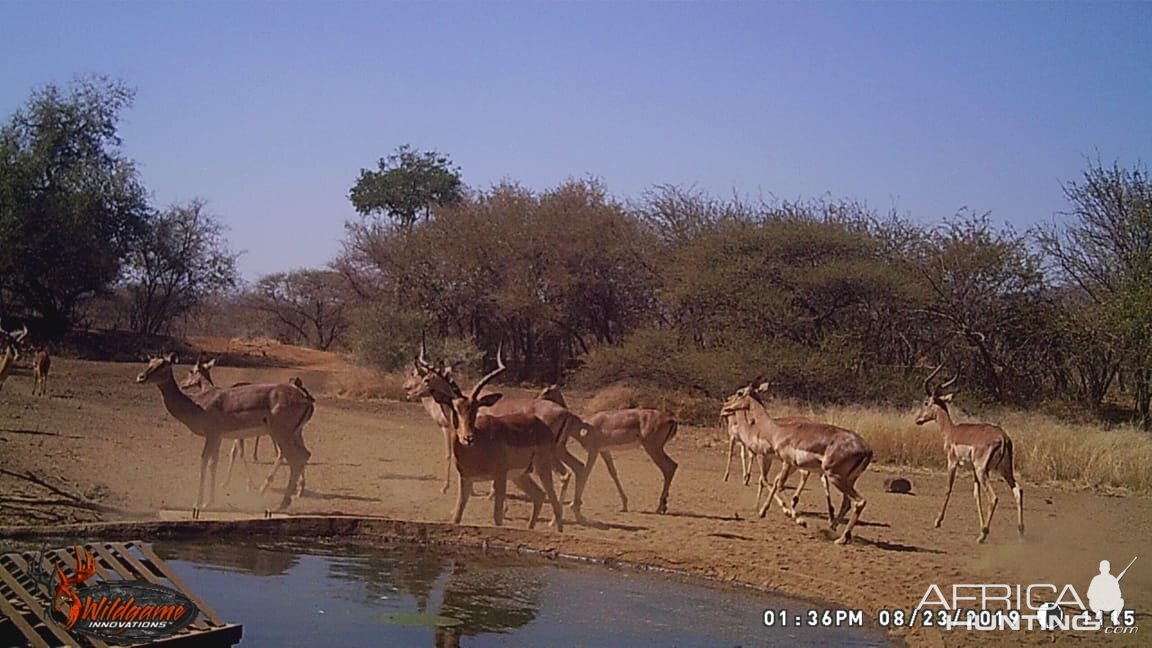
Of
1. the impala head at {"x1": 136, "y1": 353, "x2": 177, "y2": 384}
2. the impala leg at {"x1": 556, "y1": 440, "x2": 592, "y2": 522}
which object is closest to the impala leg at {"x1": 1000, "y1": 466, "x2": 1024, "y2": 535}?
the impala leg at {"x1": 556, "y1": 440, "x2": 592, "y2": 522}

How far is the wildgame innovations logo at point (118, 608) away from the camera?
6.83m

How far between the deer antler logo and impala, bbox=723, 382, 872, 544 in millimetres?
7776

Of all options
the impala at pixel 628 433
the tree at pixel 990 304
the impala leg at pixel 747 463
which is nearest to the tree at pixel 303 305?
the tree at pixel 990 304

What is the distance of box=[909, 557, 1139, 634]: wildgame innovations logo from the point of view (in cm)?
919

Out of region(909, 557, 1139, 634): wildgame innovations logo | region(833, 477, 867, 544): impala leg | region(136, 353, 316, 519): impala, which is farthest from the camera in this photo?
region(136, 353, 316, 519): impala

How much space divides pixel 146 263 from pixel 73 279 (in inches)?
211

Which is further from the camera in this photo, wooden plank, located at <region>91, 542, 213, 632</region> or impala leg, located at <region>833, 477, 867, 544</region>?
impala leg, located at <region>833, 477, 867, 544</region>

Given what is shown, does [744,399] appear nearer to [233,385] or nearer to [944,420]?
[944,420]

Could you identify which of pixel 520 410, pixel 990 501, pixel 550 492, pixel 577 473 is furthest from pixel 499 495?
pixel 990 501

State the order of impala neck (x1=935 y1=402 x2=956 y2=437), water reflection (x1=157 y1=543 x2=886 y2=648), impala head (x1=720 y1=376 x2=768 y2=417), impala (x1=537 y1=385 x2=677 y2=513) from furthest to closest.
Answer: impala head (x1=720 y1=376 x2=768 y2=417) < impala neck (x1=935 y1=402 x2=956 y2=437) < impala (x1=537 y1=385 x2=677 y2=513) < water reflection (x1=157 y1=543 x2=886 y2=648)

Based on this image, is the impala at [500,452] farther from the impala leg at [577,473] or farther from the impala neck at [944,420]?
the impala neck at [944,420]

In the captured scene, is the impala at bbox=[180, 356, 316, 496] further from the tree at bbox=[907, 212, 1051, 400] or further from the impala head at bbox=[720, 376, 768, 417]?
the tree at bbox=[907, 212, 1051, 400]

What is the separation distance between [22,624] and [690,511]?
9.47 metres

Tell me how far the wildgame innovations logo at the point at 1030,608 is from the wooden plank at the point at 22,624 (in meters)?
6.36
